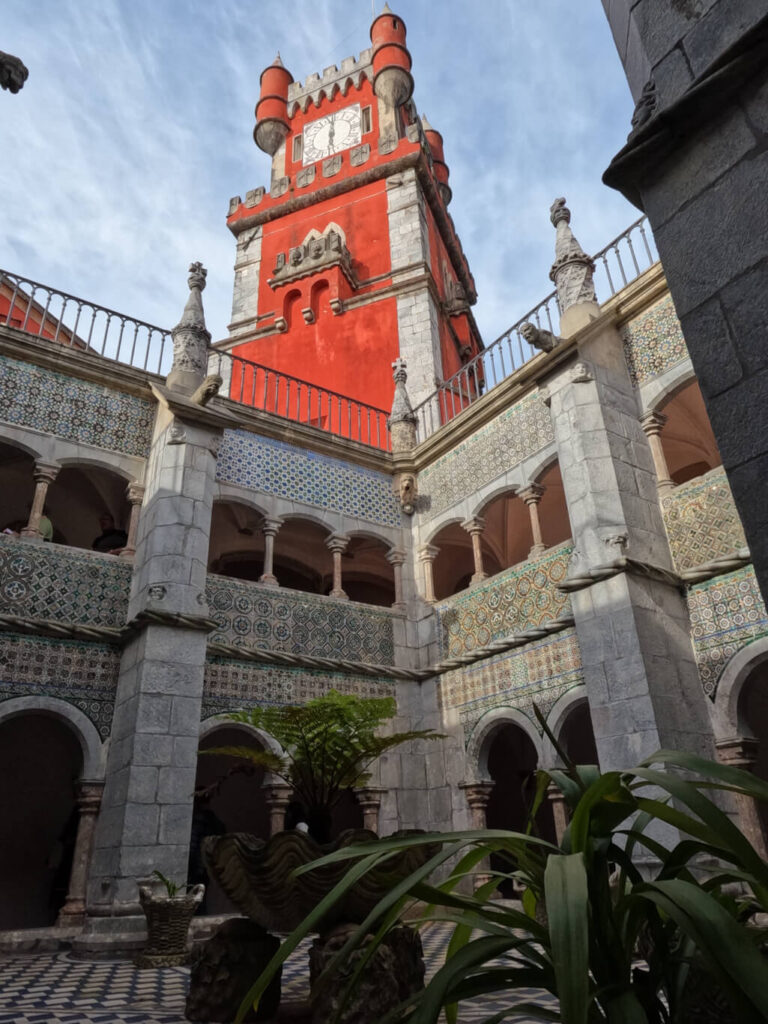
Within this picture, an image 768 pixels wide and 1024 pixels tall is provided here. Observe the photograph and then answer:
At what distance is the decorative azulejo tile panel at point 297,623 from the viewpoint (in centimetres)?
773

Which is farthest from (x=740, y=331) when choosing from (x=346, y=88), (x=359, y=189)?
(x=346, y=88)

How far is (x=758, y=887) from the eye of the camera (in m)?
1.37

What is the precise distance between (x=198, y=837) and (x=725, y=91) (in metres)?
8.96

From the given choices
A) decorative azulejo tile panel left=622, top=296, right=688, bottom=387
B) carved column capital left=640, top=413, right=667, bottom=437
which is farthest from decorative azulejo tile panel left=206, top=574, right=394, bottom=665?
decorative azulejo tile panel left=622, top=296, right=688, bottom=387

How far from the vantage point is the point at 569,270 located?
7.98 metres

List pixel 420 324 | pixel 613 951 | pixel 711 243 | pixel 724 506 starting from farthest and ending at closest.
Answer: pixel 420 324 < pixel 724 506 < pixel 711 243 < pixel 613 951

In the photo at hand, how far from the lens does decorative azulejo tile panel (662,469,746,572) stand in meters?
6.11

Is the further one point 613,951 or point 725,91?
point 725,91

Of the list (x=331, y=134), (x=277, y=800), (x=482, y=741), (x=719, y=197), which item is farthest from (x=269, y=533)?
(x=331, y=134)

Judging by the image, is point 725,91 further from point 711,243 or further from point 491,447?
point 491,447

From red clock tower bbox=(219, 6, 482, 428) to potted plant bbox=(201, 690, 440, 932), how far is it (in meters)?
9.65

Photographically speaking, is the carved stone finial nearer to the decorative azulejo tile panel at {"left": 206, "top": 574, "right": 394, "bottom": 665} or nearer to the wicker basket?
the decorative azulejo tile panel at {"left": 206, "top": 574, "right": 394, "bottom": 665}

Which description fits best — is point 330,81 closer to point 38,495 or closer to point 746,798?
point 38,495

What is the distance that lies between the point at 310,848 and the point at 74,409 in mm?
5997
